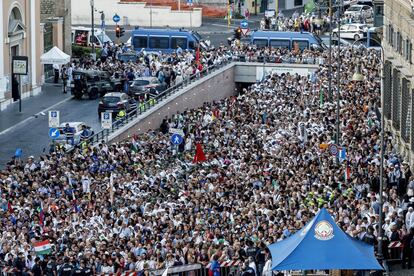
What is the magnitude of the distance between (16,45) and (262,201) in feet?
103

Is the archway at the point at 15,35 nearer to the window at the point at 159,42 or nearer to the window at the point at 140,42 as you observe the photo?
the window at the point at 140,42

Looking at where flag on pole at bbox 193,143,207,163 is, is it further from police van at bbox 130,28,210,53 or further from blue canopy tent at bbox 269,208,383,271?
police van at bbox 130,28,210,53

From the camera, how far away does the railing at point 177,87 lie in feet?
217

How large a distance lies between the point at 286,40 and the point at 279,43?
453 millimetres

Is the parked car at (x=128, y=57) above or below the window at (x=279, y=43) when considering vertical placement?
below

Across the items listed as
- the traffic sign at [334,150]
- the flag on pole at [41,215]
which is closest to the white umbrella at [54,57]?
the traffic sign at [334,150]

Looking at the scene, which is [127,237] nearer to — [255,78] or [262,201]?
[262,201]

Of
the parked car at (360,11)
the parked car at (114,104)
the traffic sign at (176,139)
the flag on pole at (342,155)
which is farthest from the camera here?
the parked car at (360,11)

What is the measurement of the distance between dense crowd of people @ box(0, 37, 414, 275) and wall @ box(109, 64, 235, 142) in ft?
2.90

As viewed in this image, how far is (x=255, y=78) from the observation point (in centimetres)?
8506

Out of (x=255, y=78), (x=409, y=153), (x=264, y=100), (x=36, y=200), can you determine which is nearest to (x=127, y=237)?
(x=36, y=200)

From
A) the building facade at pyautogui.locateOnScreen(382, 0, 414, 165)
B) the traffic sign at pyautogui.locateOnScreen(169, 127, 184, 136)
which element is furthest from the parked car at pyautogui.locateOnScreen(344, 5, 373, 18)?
the traffic sign at pyautogui.locateOnScreen(169, 127, 184, 136)

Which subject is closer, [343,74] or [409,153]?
[409,153]

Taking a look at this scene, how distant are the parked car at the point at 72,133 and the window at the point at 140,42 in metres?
24.2
